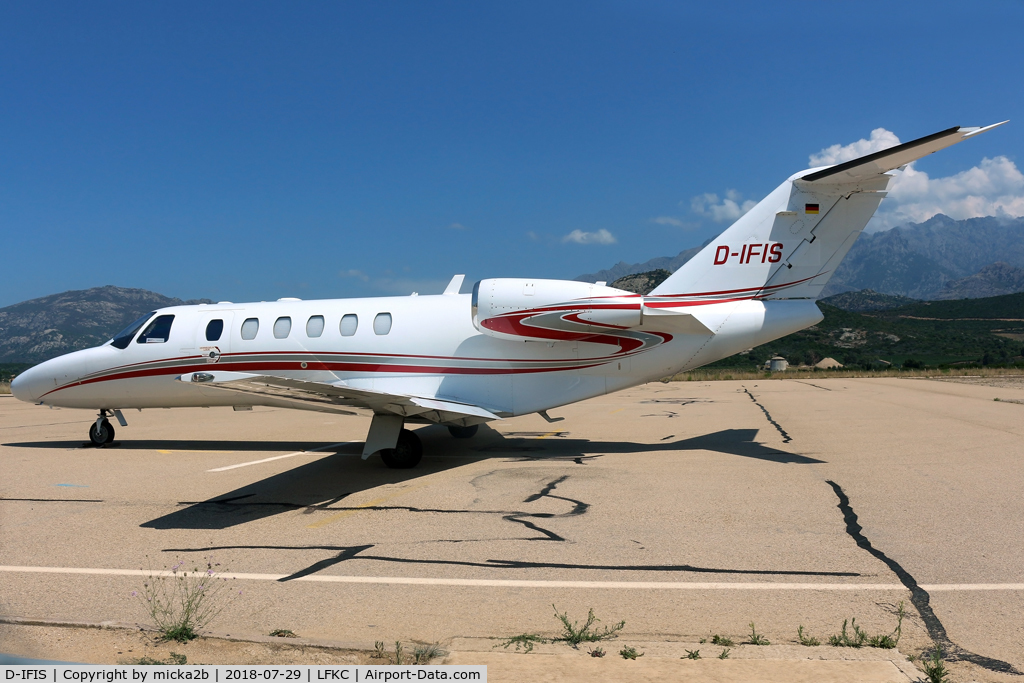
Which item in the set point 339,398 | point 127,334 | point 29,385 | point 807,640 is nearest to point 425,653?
point 807,640

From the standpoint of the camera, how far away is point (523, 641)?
3770 mm

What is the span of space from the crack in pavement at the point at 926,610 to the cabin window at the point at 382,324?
758cm

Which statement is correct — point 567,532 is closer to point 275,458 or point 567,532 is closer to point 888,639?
point 888,639

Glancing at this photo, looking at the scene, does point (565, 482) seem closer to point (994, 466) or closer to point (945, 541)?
point (945, 541)

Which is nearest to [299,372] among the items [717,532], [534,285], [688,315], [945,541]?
[534,285]

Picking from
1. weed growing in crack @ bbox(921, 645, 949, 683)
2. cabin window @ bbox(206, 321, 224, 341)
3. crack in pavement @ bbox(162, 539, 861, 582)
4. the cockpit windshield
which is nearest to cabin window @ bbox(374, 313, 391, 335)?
cabin window @ bbox(206, 321, 224, 341)

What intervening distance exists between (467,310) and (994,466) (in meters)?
8.32

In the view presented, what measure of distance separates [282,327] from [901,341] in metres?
90.7

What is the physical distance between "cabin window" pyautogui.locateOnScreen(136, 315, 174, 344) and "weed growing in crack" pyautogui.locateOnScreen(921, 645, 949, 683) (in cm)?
1293

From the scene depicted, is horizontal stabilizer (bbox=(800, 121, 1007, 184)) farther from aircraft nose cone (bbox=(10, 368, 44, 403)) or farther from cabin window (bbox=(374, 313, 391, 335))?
aircraft nose cone (bbox=(10, 368, 44, 403))

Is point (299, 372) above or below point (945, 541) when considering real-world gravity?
above

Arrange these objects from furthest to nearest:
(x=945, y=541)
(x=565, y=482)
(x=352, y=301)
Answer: (x=352, y=301) < (x=565, y=482) < (x=945, y=541)

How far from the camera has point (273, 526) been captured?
684 cm

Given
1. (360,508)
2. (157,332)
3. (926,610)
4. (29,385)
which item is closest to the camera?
(926,610)
